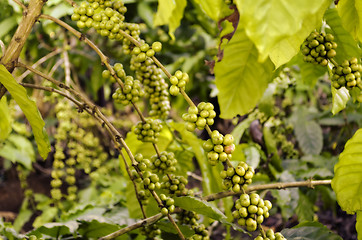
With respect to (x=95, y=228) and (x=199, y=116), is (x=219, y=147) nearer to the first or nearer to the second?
(x=199, y=116)

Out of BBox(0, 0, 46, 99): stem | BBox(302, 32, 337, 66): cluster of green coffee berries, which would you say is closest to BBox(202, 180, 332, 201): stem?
BBox(302, 32, 337, 66): cluster of green coffee berries

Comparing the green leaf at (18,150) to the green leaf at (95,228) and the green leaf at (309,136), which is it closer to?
the green leaf at (95,228)

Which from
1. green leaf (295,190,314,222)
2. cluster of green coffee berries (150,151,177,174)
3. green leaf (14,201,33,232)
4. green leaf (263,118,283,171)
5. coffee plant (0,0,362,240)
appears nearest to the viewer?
coffee plant (0,0,362,240)

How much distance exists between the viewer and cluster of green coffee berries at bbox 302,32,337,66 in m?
0.60

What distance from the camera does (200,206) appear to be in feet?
1.90

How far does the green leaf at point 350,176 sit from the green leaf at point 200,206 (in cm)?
18

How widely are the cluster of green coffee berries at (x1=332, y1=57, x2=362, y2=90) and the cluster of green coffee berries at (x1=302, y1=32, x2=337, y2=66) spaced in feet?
0.10

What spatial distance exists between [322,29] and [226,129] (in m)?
1.21

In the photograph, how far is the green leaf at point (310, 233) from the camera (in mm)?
591

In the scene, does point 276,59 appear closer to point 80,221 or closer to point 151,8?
point 80,221

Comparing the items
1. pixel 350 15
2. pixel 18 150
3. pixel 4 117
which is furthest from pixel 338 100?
pixel 18 150

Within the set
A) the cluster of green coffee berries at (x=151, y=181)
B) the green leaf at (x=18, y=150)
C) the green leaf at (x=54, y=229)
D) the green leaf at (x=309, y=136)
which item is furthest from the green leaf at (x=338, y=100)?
the green leaf at (x=18, y=150)

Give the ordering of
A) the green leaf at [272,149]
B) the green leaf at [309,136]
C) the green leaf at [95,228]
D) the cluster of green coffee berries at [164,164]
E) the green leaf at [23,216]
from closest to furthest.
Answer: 1. the cluster of green coffee berries at [164,164]
2. the green leaf at [95,228]
3. the green leaf at [272,149]
4. the green leaf at [309,136]
5. the green leaf at [23,216]

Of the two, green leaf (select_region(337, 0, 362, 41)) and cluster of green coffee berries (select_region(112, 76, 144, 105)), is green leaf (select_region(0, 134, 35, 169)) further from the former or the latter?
green leaf (select_region(337, 0, 362, 41))
